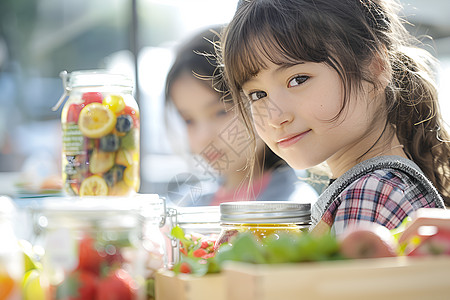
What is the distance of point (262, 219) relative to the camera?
716 mm

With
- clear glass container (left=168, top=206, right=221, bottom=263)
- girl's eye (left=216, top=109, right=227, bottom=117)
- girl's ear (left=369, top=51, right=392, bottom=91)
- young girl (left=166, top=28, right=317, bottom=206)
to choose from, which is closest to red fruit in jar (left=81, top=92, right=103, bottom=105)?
clear glass container (left=168, top=206, right=221, bottom=263)

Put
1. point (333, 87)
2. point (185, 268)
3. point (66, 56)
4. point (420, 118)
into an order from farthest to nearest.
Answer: point (66, 56) < point (420, 118) < point (333, 87) < point (185, 268)

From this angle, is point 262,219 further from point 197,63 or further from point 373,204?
point 197,63

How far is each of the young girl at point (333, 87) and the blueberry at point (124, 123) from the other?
0.32m

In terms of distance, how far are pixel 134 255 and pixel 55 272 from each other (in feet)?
0.24

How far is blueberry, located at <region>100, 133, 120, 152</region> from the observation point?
726 millimetres

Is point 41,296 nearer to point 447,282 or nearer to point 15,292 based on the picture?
point 15,292

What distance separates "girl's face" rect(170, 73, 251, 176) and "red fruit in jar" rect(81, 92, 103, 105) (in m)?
0.84

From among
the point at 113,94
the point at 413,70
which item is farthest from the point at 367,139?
the point at 113,94

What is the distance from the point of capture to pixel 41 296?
0.52m

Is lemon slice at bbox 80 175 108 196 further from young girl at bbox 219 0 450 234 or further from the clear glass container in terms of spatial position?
young girl at bbox 219 0 450 234

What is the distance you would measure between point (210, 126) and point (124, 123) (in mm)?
970

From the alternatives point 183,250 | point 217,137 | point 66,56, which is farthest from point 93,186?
point 66,56

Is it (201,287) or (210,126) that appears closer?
(201,287)
